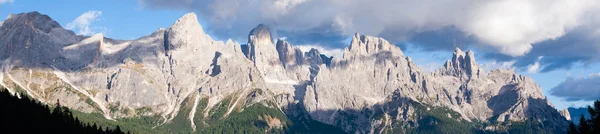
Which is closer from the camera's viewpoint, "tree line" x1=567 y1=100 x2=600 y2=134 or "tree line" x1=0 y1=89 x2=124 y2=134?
"tree line" x1=567 y1=100 x2=600 y2=134

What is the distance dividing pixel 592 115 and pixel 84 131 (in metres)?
134

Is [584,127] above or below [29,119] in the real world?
below

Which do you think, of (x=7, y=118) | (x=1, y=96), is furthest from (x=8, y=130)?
(x=1, y=96)

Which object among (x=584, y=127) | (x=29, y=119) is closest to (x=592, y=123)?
(x=584, y=127)

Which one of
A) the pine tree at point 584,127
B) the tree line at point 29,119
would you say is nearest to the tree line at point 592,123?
the pine tree at point 584,127

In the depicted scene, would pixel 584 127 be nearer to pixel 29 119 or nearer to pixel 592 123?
pixel 592 123

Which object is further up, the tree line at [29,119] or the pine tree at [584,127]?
the tree line at [29,119]

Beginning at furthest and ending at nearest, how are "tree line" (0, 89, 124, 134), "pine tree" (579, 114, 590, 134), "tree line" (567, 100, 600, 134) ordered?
"tree line" (0, 89, 124, 134)
"pine tree" (579, 114, 590, 134)
"tree line" (567, 100, 600, 134)

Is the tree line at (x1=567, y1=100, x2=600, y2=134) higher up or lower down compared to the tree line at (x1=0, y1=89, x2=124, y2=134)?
lower down

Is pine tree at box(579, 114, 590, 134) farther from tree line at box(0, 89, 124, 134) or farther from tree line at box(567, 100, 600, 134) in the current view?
tree line at box(0, 89, 124, 134)

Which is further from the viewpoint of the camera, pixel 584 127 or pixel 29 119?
pixel 29 119

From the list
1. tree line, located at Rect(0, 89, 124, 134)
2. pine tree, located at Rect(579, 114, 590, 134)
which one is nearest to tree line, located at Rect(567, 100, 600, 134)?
pine tree, located at Rect(579, 114, 590, 134)

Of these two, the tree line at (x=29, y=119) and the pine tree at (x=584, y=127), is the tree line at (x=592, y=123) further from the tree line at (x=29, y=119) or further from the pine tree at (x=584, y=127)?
the tree line at (x=29, y=119)

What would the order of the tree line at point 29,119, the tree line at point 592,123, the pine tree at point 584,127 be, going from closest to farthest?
1. the tree line at point 592,123
2. the pine tree at point 584,127
3. the tree line at point 29,119
